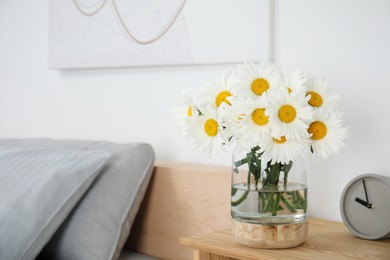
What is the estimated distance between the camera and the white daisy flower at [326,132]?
4.42ft

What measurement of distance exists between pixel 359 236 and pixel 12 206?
900 mm

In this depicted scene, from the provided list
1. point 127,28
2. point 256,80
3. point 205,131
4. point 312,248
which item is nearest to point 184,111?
point 205,131

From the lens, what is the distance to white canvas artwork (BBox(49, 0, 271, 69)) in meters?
1.78

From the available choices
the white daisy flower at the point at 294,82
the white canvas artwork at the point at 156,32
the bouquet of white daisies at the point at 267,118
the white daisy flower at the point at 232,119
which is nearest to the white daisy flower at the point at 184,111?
the bouquet of white daisies at the point at 267,118

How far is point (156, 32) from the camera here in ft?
6.61

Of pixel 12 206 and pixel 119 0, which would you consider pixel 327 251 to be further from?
pixel 119 0

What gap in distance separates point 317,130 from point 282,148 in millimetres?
95

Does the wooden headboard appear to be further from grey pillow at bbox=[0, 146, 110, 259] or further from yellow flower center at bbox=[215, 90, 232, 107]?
yellow flower center at bbox=[215, 90, 232, 107]

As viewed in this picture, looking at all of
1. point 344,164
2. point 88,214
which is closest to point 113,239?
point 88,214

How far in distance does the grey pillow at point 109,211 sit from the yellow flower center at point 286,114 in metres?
0.68

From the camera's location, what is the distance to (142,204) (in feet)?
6.51

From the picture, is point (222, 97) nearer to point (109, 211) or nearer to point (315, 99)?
point (315, 99)

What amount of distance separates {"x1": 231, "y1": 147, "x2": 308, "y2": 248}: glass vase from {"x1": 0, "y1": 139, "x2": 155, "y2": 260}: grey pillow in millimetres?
460

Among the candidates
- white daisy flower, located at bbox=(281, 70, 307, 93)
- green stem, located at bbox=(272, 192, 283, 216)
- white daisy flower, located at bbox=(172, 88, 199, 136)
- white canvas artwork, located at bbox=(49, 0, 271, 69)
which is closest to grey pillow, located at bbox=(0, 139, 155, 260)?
white canvas artwork, located at bbox=(49, 0, 271, 69)
